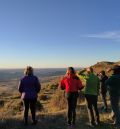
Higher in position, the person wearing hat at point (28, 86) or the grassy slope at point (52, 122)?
the person wearing hat at point (28, 86)

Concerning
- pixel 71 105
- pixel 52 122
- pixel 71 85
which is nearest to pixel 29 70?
pixel 71 85

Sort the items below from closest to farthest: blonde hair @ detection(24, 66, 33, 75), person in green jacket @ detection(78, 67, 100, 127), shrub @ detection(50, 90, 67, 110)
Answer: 1. blonde hair @ detection(24, 66, 33, 75)
2. person in green jacket @ detection(78, 67, 100, 127)
3. shrub @ detection(50, 90, 67, 110)

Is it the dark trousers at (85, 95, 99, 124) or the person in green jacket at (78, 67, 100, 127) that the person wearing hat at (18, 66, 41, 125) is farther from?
the dark trousers at (85, 95, 99, 124)

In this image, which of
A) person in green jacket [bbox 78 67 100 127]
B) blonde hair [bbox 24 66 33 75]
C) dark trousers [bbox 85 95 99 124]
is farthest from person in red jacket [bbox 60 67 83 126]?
blonde hair [bbox 24 66 33 75]

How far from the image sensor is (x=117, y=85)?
45.0 feet

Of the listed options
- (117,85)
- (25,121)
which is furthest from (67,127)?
(117,85)

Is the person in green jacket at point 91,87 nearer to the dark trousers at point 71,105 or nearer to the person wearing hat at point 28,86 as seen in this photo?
the dark trousers at point 71,105

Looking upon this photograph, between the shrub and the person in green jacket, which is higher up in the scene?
the person in green jacket

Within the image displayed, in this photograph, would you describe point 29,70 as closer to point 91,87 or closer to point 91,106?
point 91,87

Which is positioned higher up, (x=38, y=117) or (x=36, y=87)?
(x=36, y=87)

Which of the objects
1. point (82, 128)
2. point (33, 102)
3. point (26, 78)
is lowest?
point (82, 128)

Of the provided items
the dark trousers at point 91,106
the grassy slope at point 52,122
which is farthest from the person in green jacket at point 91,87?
the grassy slope at point 52,122

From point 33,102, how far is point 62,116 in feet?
8.25

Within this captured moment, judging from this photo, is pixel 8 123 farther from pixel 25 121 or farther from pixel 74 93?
pixel 74 93
